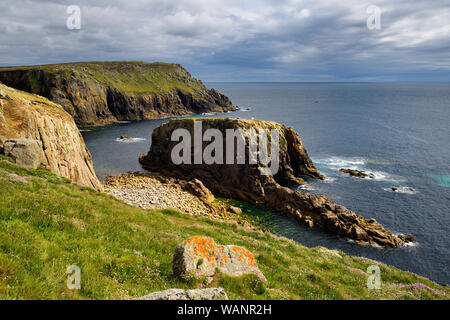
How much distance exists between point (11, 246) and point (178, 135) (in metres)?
66.3

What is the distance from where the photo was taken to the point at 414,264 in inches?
1423

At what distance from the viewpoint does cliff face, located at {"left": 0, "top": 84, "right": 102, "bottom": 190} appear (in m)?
30.0

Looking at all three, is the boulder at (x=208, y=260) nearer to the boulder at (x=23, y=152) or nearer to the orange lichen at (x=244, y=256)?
the orange lichen at (x=244, y=256)

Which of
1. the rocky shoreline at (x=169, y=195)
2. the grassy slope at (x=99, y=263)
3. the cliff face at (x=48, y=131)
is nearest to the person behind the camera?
the grassy slope at (x=99, y=263)

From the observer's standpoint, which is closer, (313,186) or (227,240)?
(227,240)

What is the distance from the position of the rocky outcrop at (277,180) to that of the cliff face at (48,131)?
3003cm

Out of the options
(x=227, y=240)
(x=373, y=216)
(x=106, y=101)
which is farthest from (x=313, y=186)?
(x=106, y=101)

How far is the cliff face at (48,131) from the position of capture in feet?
98.4

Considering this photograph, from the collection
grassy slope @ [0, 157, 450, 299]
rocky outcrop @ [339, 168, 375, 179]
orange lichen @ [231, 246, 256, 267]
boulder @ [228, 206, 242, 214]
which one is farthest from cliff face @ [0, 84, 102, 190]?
rocky outcrop @ [339, 168, 375, 179]

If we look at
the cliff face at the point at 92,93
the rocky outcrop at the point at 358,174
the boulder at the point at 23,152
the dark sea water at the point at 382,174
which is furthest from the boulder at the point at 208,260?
the cliff face at the point at 92,93

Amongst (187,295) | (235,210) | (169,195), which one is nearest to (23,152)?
(187,295)

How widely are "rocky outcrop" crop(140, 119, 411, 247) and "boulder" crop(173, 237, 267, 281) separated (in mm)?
38016

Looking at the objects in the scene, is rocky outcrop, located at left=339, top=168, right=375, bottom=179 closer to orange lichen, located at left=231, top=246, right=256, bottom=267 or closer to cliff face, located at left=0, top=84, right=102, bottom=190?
cliff face, located at left=0, top=84, right=102, bottom=190
